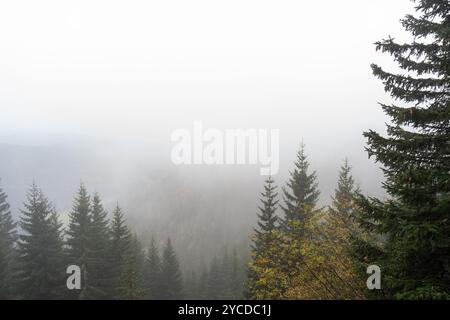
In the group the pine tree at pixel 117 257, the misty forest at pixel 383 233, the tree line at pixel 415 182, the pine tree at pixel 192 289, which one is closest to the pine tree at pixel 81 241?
the misty forest at pixel 383 233

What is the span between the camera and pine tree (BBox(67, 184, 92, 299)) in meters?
26.6

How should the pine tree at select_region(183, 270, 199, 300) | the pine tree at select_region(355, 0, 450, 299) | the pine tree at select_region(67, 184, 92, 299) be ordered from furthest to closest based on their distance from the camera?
the pine tree at select_region(183, 270, 199, 300)
the pine tree at select_region(67, 184, 92, 299)
the pine tree at select_region(355, 0, 450, 299)

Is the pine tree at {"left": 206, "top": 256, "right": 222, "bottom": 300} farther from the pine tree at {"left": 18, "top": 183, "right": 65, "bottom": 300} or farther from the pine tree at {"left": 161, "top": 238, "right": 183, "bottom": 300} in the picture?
the pine tree at {"left": 18, "top": 183, "right": 65, "bottom": 300}

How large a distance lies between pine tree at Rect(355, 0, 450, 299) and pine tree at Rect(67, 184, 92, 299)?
85.9 feet

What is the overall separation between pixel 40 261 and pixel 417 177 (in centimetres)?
→ 3151

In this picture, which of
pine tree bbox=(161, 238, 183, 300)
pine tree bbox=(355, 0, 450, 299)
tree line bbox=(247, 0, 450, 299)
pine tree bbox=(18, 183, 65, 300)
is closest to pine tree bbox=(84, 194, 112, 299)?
pine tree bbox=(18, 183, 65, 300)

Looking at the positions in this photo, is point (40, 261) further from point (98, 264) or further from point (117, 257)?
point (117, 257)

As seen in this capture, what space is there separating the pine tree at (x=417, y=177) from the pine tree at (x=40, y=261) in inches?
1139

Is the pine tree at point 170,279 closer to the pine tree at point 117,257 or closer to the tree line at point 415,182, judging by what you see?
the pine tree at point 117,257

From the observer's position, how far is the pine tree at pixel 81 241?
26.6 metres

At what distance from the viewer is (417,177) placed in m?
6.10
